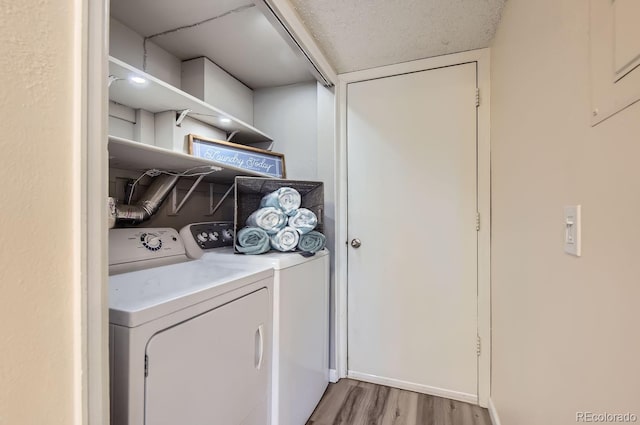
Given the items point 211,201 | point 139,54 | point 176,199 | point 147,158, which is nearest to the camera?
point 147,158

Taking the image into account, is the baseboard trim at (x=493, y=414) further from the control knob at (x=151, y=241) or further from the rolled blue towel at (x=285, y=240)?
the control knob at (x=151, y=241)

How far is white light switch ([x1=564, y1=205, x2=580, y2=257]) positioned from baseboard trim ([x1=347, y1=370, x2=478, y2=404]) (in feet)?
4.96

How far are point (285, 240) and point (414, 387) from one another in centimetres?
138

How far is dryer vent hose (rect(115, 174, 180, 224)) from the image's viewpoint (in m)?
1.46

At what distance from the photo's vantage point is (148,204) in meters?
1.59

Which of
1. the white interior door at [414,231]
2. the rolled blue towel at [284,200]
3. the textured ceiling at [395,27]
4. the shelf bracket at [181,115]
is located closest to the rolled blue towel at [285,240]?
the rolled blue towel at [284,200]

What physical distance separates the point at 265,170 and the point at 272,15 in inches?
38.7

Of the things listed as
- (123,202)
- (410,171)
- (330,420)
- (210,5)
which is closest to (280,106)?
(210,5)

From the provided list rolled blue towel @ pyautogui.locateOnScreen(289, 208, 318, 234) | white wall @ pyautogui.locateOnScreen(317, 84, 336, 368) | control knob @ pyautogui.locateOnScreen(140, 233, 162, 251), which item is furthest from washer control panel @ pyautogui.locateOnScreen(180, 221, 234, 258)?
white wall @ pyautogui.locateOnScreen(317, 84, 336, 368)

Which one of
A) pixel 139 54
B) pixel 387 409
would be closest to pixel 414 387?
pixel 387 409

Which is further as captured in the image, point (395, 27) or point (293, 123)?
point (293, 123)

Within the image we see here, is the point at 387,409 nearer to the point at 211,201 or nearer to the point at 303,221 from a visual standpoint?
the point at 303,221

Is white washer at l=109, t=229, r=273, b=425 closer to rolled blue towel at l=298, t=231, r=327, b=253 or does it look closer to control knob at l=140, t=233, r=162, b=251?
control knob at l=140, t=233, r=162, b=251

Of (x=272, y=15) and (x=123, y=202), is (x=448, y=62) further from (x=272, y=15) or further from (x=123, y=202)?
(x=123, y=202)
